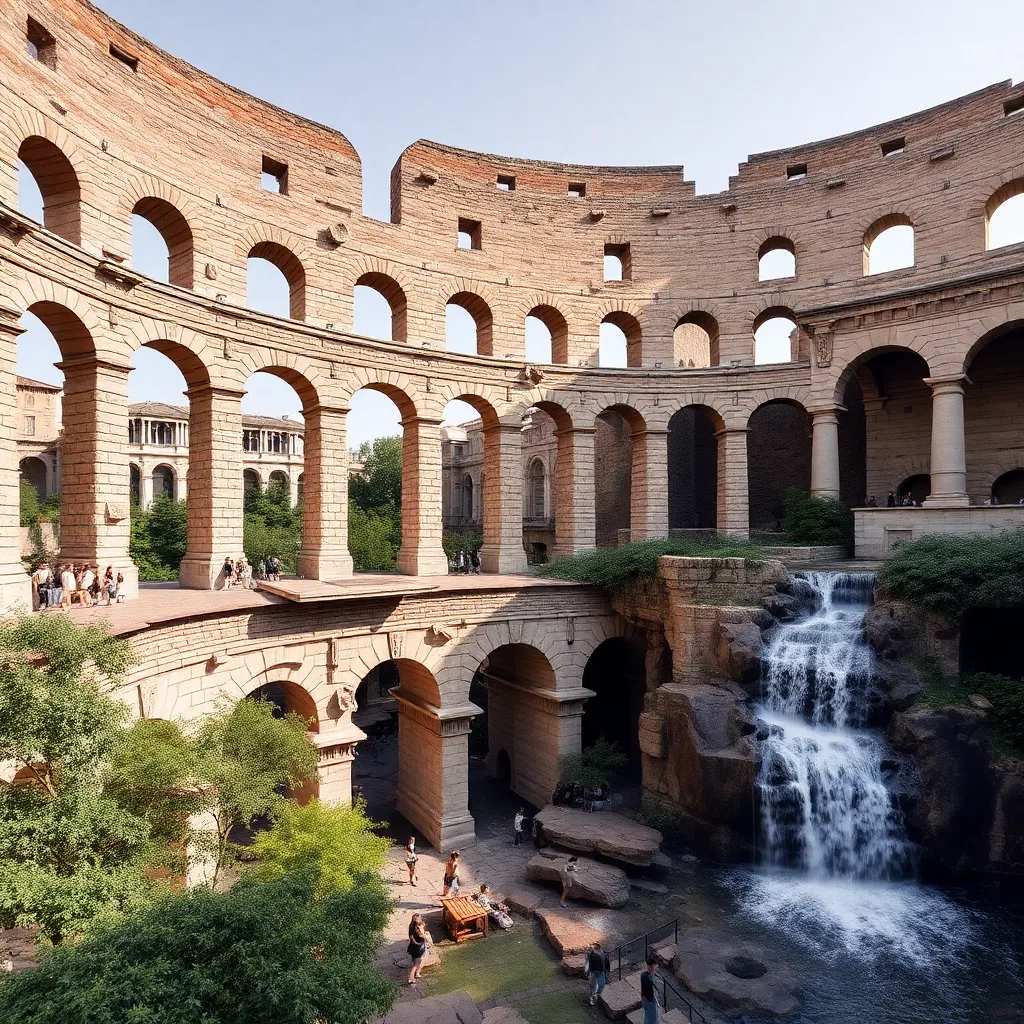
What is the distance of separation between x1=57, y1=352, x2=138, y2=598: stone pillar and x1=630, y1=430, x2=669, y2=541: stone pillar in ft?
59.9

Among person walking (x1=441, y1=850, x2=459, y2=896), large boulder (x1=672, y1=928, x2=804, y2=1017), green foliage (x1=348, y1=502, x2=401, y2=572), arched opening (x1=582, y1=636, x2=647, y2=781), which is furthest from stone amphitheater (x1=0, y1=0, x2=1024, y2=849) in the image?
green foliage (x1=348, y1=502, x2=401, y2=572)

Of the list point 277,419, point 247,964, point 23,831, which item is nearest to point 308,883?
point 247,964

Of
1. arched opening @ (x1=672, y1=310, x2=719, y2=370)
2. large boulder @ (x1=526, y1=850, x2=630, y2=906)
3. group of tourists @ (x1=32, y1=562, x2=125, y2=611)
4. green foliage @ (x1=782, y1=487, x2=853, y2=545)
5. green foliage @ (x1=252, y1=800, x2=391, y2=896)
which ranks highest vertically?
arched opening @ (x1=672, y1=310, x2=719, y2=370)

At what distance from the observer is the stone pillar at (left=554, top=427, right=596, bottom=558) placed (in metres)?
26.8

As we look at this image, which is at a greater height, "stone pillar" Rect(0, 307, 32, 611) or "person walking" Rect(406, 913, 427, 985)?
"stone pillar" Rect(0, 307, 32, 611)

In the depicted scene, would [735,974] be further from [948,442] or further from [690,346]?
[690,346]

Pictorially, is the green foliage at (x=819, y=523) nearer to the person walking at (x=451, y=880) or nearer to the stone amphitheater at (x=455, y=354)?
the stone amphitheater at (x=455, y=354)

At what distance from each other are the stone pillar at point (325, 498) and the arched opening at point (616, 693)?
10.7 metres

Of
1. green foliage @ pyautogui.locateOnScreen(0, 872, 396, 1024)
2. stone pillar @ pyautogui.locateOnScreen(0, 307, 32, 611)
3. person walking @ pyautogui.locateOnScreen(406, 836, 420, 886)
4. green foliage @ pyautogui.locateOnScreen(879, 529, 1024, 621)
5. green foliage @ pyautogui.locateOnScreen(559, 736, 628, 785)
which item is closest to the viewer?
green foliage @ pyautogui.locateOnScreen(0, 872, 396, 1024)

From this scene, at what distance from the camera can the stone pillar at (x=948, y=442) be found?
76.2ft

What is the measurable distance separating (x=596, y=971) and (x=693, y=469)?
25474mm

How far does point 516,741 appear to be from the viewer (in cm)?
2477

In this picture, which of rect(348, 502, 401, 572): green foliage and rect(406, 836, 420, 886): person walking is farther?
rect(348, 502, 401, 572): green foliage

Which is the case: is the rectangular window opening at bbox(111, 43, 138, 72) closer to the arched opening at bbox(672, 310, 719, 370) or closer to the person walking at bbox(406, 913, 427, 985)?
Answer: the person walking at bbox(406, 913, 427, 985)
